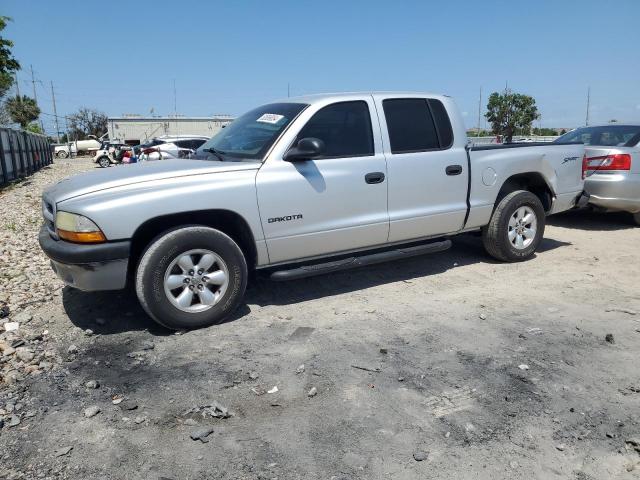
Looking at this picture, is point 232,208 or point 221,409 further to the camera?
point 232,208

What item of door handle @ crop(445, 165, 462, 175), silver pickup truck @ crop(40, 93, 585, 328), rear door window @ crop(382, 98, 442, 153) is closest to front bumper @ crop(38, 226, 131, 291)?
silver pickup truck @ crop(40, 93, 585, 328)

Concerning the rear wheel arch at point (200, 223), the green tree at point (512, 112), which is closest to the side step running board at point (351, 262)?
the rear wheel arch at point (200, 223)

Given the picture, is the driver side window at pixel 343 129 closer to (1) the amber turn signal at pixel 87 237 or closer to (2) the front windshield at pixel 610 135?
(1) the amber turn signal at pixel 87 237

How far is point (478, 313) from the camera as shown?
4.55m

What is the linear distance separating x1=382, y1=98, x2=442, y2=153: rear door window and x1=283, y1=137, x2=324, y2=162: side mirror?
954 millimetres

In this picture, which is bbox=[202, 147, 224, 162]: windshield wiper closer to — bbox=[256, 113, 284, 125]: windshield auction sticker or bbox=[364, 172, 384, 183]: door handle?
bbox=[256, 113, 284, 125]: windshield auction sticker

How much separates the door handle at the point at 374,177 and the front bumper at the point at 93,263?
215 cm

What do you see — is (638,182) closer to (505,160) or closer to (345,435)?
(505,160)

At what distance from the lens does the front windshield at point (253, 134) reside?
14.9 feet

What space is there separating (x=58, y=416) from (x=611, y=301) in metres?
4.67

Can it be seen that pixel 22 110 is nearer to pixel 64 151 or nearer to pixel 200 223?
pixel 64 151

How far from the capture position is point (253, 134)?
478 centimetres

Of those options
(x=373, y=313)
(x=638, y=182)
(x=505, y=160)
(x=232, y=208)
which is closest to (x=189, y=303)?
(x=232, y=208)

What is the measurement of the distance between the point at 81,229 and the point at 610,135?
791 cm
